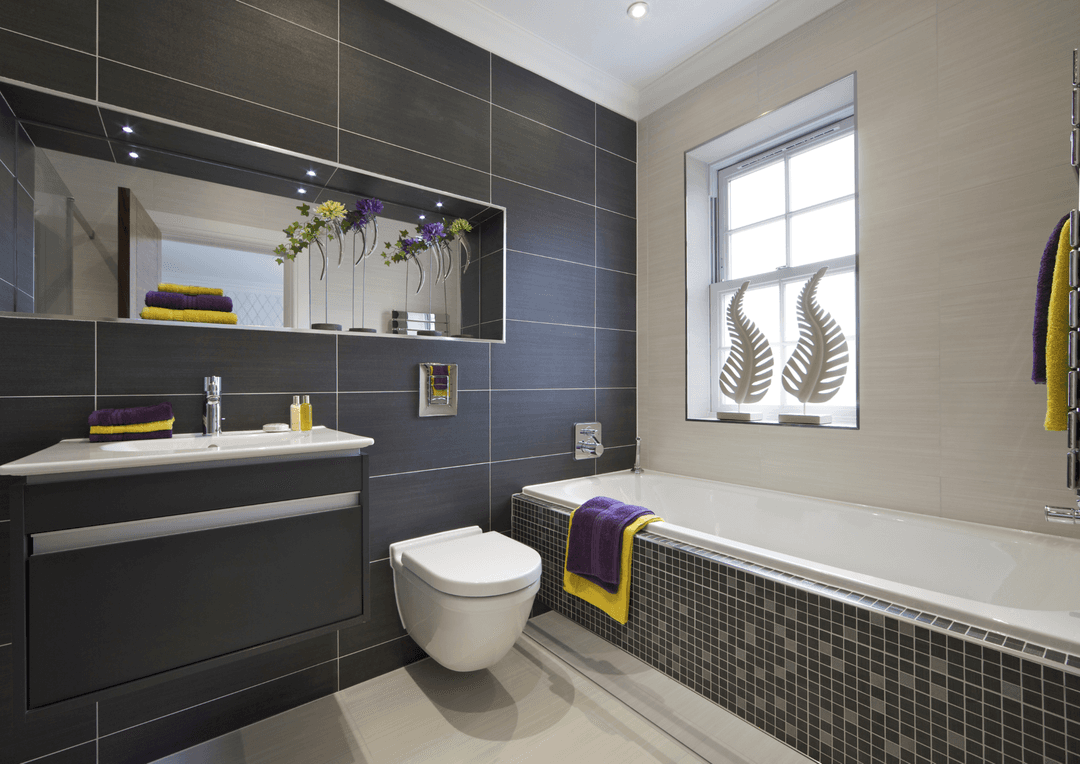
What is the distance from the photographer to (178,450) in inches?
49.2

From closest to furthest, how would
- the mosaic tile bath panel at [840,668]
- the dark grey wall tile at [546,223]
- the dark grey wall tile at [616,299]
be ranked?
the mosaic tile bath panel at [840,668] < the dark grey wall tile at [546,223] < the dark grey wall tile at [616,299]

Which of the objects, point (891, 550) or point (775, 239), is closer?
point (891, 550)

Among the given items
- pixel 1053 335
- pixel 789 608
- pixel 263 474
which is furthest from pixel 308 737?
pixel 1053 335

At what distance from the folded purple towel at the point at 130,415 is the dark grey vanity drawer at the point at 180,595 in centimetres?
39

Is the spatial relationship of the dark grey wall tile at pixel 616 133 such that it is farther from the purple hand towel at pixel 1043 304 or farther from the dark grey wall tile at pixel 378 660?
the dark grey wall tile at pixel 378 660

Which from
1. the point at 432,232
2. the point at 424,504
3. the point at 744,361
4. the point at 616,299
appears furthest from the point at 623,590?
the point at 432,232

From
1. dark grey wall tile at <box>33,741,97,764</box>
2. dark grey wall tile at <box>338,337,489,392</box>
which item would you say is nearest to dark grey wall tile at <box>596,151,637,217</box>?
dark grey wall tile at <box>338,337,489,392</box>

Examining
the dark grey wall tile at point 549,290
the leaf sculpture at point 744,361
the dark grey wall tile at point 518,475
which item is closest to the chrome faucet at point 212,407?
the dark grey wall tile at point 518,475

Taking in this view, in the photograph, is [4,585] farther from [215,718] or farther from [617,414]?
[617,414]

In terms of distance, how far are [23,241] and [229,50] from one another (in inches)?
33.8

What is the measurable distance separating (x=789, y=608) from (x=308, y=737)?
150 cm

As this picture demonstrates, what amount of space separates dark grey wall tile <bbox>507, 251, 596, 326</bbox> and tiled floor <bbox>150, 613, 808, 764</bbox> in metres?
1.48

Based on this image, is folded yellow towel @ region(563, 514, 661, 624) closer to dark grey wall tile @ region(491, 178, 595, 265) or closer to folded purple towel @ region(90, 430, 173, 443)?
dark grey wall tile @ region(491, 178, 595, 265)

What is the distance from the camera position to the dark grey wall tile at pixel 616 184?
2.74 m
